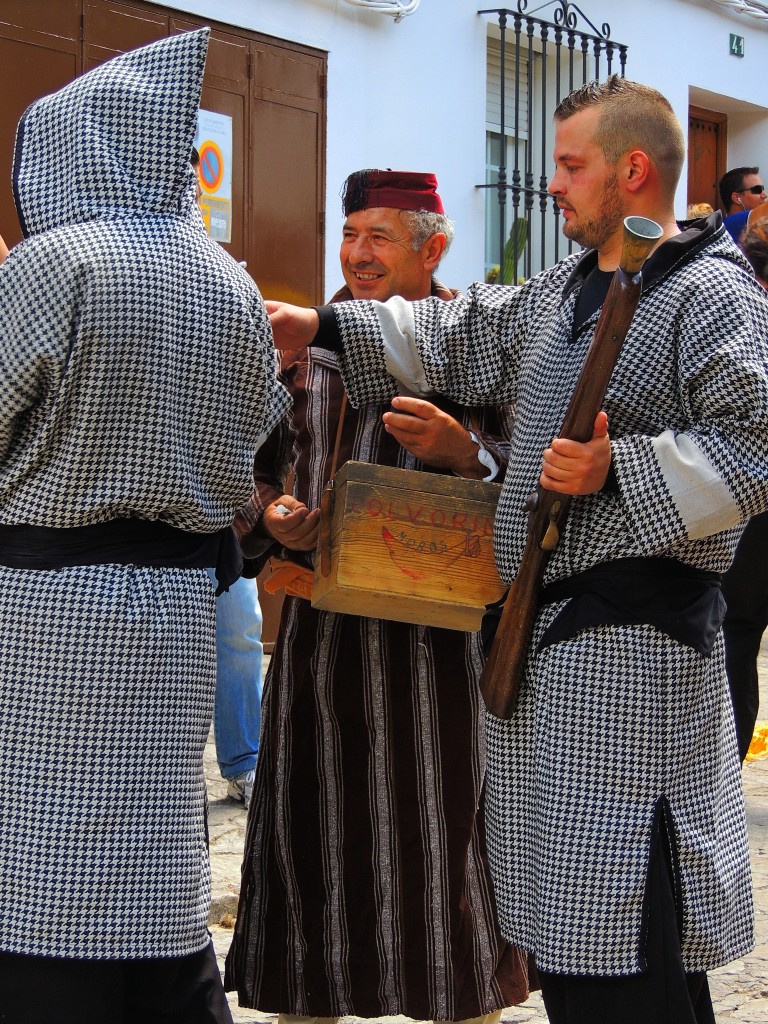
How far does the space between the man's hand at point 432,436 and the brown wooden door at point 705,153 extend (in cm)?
685

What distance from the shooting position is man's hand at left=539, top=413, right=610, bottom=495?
90.6 inches

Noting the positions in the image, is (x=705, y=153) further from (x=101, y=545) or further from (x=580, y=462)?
(x=101, y=545)

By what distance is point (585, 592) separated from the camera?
2432 millimetres

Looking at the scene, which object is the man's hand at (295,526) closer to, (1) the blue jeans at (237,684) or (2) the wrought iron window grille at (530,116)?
(1) the blue jeans at (237,684)

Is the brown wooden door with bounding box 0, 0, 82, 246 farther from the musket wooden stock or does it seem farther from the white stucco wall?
the musket wooden stock

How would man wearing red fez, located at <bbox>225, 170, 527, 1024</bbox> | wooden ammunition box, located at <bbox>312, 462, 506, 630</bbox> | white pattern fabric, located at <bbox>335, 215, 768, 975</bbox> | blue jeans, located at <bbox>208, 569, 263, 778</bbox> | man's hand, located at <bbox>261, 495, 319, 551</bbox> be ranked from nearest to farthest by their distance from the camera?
white pattern fabric, located at <bbox>335, 215, 768, 975</bbox> < wooden ammunition box, located at <bbox>312, 462, 506, 630</bbox> < man's hand, located at <bbox>261, 495, 319, 551</bbox> < man wearing red fez, located at <bbox>225, 170, 527, 1024</bbox> < blue jeans, located at <bbox>208, 569, 263, 778</bbox>

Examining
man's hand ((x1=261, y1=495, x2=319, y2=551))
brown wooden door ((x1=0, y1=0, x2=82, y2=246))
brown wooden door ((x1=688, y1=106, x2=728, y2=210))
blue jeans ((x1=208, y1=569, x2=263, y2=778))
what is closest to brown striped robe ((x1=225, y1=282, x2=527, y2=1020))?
man's hand ((x1=261, y1=495, x2=319, y2=551))

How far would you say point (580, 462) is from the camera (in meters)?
2.30

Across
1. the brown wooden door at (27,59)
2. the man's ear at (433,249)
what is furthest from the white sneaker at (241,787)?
the brown wooden door at (27,59)

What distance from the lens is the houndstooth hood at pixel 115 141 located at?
7.54ft

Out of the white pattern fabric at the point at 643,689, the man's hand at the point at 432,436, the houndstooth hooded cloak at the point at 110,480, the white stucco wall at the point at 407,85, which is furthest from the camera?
the white stucco wall at the point at 407,85

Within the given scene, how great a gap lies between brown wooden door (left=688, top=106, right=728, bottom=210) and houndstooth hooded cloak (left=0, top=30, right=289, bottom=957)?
7.56 metres

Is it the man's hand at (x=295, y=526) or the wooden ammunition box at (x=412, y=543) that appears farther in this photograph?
the man's hand at (x=295, y=526)

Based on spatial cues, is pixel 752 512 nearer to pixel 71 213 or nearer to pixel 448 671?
pixel 448 671
